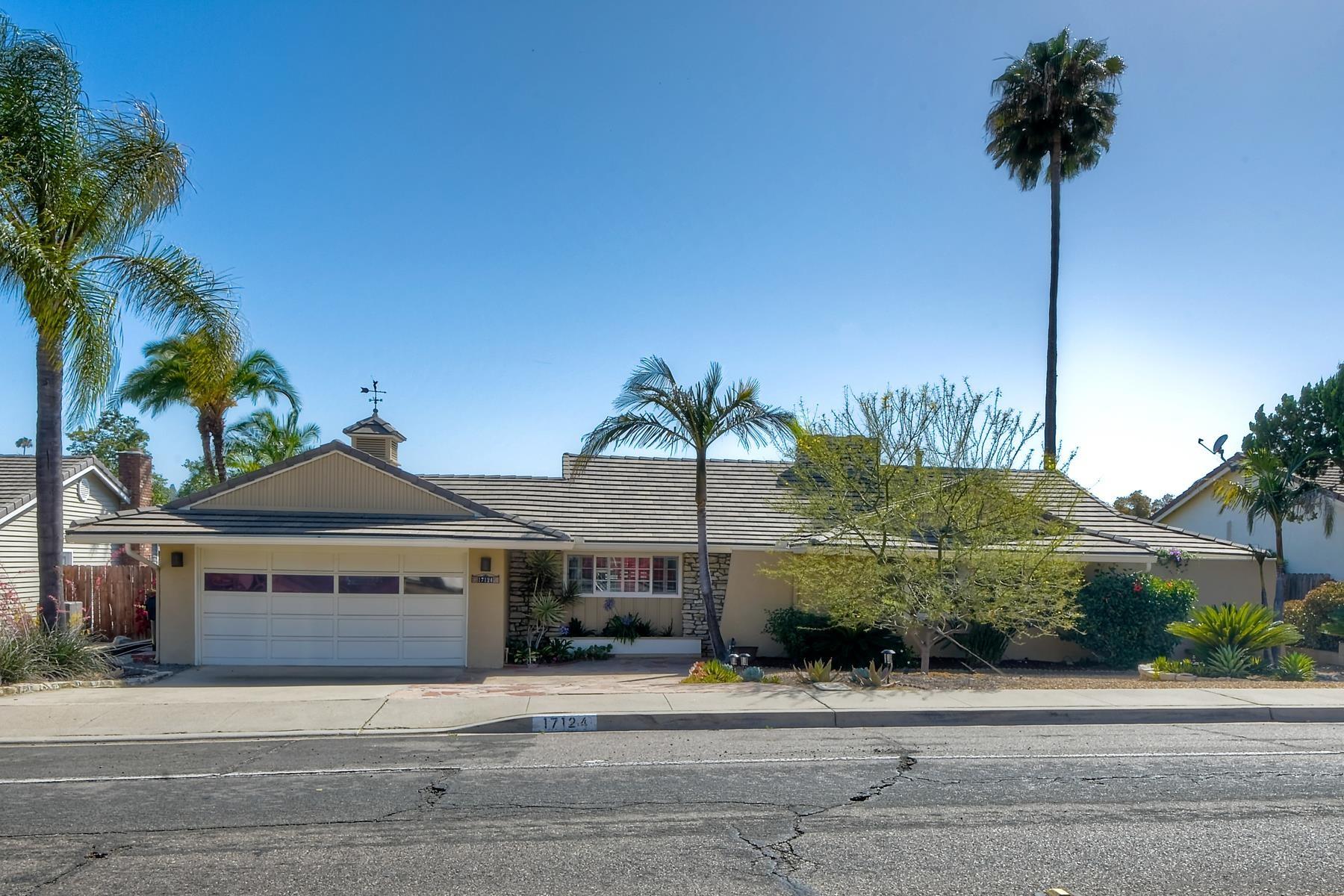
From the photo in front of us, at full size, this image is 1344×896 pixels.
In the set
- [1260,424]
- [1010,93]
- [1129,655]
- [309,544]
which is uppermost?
[1010,93]

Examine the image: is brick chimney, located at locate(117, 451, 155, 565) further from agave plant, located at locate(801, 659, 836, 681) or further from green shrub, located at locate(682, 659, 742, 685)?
agave plant, located at locate(801, 659, 836, 681)

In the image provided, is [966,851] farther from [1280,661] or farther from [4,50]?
[4,50]

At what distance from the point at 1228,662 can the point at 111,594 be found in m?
21.2

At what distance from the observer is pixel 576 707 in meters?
12.0

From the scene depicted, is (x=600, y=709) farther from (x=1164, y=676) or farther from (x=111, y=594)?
(x=111, y=594)

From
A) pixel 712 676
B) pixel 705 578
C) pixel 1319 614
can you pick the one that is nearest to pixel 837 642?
pixel 705 578

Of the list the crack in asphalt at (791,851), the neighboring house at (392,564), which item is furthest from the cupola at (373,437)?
the crack in asphalt at (791,851)

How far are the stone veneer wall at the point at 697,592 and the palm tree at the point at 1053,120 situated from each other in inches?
564

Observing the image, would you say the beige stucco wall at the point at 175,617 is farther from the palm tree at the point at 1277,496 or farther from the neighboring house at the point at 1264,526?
the neighboring house at the point at 1264,526

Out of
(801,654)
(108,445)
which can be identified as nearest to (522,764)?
(801,654)

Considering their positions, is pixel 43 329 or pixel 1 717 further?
pixel 43 329

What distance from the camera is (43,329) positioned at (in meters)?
13.2

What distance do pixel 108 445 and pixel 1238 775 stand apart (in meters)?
58.1

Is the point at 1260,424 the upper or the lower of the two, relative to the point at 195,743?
upper
